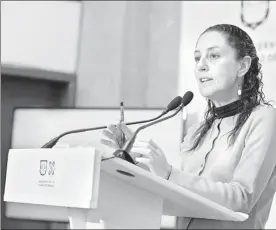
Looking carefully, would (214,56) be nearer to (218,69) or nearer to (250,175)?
(218,69)

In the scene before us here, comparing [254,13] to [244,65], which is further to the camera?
[254,13]

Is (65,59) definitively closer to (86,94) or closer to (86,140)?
(86,94)

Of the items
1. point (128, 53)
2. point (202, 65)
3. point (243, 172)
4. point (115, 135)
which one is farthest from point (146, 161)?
point (128, 53)

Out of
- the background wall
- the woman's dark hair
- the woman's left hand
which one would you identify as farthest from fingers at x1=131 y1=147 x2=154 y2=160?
the background wall

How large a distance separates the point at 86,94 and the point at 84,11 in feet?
1.25

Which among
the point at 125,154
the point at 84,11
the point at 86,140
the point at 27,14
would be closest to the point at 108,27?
the point at 84,11

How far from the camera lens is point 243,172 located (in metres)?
1.12

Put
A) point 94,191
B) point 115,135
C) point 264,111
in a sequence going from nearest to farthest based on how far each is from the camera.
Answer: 1. point 94,191
2. point 115,135
3. point 264,111

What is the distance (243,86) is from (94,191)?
535 mm

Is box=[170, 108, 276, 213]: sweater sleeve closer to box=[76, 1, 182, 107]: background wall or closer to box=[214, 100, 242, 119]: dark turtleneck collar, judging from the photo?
box=[214, 100, 242, 119]: dark turtleneck collar

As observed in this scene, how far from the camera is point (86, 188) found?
0.80m

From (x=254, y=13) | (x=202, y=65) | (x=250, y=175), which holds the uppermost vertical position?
(x=254, y=13)

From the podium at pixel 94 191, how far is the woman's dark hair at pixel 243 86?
29cm

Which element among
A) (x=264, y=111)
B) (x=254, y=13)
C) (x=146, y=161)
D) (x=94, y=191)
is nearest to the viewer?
(x=94, y=191)
